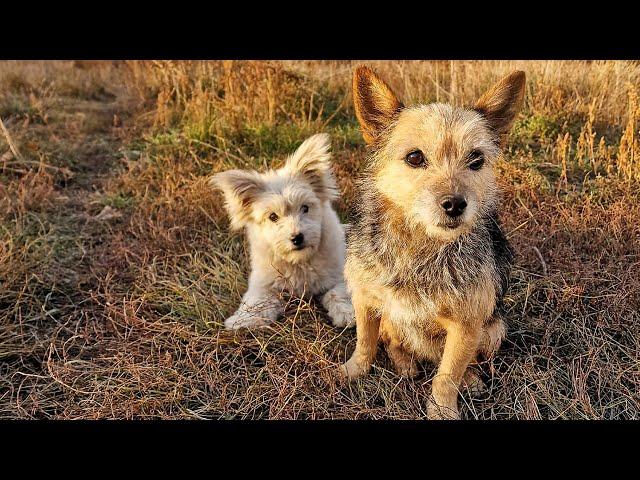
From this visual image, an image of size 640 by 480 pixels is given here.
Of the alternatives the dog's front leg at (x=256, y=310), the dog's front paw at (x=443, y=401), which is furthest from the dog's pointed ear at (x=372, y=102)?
the dog's front leg at (x=256, y=310)

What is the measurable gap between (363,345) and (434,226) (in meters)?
1.24

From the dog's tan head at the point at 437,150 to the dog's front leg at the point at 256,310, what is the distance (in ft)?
5.34

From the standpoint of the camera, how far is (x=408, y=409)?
11.3 feet

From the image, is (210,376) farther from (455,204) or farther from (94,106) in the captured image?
(94,106)

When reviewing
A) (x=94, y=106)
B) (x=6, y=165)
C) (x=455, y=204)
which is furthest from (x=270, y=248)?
(x=94, y=106)

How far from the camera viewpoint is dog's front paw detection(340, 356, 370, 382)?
368cm

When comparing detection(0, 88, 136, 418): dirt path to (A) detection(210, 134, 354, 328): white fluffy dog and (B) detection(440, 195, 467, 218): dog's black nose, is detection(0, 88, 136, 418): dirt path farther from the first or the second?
(B) detection(440, 195, 467, 218): dog's black nose

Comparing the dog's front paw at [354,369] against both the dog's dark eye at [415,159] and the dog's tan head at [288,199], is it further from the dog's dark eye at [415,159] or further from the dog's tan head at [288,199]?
the dog's dark eye at [415,159]

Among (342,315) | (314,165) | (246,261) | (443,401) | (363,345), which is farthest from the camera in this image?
(246,261)

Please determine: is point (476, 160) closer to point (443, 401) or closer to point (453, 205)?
point (453, 205)

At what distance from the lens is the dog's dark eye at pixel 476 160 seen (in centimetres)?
293

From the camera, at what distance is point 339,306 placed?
14.4ft

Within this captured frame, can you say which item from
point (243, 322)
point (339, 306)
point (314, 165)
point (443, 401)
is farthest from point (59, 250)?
point (443, 401)

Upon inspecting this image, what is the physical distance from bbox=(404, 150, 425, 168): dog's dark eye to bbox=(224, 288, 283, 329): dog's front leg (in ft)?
6.18
